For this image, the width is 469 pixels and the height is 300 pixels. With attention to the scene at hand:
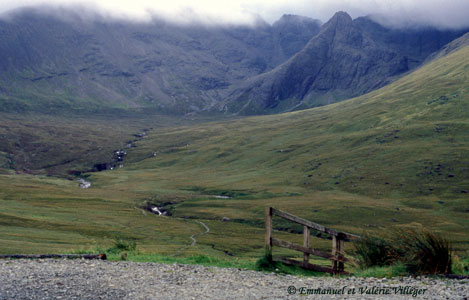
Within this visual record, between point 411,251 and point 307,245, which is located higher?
point 411,251

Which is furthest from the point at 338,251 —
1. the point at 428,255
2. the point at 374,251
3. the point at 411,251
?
the point at 428,255

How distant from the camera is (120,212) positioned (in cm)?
13088

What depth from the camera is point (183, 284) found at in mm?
17922

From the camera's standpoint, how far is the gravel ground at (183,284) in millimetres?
15883

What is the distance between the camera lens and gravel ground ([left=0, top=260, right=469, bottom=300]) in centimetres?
1588

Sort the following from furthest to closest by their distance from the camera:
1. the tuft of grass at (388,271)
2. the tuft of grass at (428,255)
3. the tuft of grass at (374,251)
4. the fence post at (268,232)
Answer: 1. the fence post at (268,232)
2. the tuft of grass at (374,251)
3. the tuft of grass at (388,271)
4. the tuft of grass at (428,255)

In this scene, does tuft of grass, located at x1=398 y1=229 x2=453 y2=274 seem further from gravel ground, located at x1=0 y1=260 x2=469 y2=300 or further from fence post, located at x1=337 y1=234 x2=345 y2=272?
fence post, located at x1=337 y1=234 x2=345 y2=272
